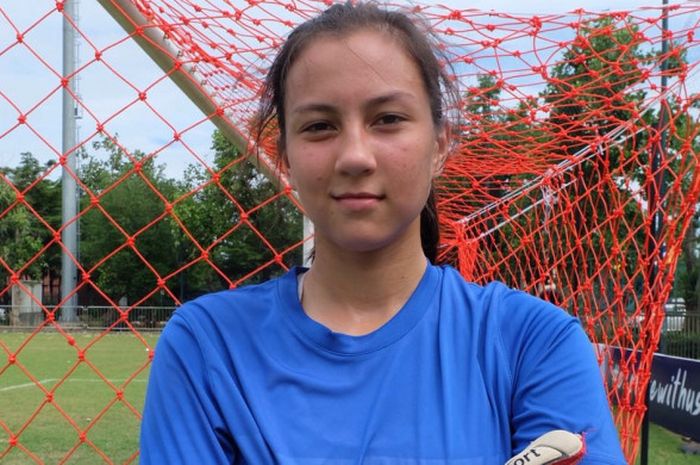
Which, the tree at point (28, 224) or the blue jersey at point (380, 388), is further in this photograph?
the tree at point (28, 224)

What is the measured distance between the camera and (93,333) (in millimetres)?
19797

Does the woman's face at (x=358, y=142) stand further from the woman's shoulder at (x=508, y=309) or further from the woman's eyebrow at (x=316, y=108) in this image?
the woman's shoulder at (x=508, y=309)

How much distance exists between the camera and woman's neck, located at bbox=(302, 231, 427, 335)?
104cm

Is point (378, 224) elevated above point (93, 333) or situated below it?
above

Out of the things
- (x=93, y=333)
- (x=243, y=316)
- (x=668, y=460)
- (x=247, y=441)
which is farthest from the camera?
(x=93, y=333)

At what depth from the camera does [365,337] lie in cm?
98

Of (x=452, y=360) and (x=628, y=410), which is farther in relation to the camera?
(x=628, y=410)

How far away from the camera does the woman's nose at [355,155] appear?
3.07ft

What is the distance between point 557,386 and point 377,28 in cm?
50

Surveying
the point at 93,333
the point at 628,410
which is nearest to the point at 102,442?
the point at 628,410

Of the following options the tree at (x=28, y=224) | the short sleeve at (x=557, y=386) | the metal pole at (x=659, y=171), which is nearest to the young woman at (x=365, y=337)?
the short sleeve at (x=557, y=386)

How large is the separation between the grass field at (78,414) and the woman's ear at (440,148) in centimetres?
204

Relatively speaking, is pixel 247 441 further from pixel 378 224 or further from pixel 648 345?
pixel 648 345

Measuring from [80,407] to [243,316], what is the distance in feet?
28.0
